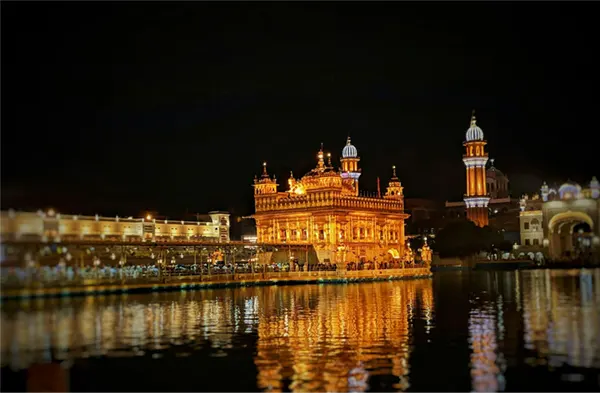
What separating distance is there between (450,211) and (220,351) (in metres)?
121

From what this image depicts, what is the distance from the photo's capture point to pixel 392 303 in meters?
38.9

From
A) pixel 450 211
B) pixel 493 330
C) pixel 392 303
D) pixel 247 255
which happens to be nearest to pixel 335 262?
pixel 247 255

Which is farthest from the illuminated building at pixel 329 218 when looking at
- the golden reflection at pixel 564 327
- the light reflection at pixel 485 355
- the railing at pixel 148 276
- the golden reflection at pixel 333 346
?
the light reflection at pixel 485 355

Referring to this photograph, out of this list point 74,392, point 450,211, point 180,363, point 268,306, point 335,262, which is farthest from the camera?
point 450,211

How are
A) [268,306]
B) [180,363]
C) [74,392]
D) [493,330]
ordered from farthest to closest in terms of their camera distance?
[268,306] < [493,330] < [180,363] < [74,392]

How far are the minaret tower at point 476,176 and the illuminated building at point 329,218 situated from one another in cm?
3366

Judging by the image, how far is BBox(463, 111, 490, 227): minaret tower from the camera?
11688 centimetres

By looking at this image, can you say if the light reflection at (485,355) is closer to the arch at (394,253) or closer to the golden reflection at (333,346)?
the golden reflection at (333,346)

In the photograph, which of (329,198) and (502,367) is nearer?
(502,367)

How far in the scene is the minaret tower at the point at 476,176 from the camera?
4601 inches

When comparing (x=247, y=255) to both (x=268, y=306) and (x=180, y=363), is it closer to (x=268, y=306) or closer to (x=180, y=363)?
(x=268, y=306)

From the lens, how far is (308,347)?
74.5ft

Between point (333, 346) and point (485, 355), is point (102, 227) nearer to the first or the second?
point (333, 346)

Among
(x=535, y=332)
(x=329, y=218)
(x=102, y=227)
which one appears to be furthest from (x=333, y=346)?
(x=329, y=218)
